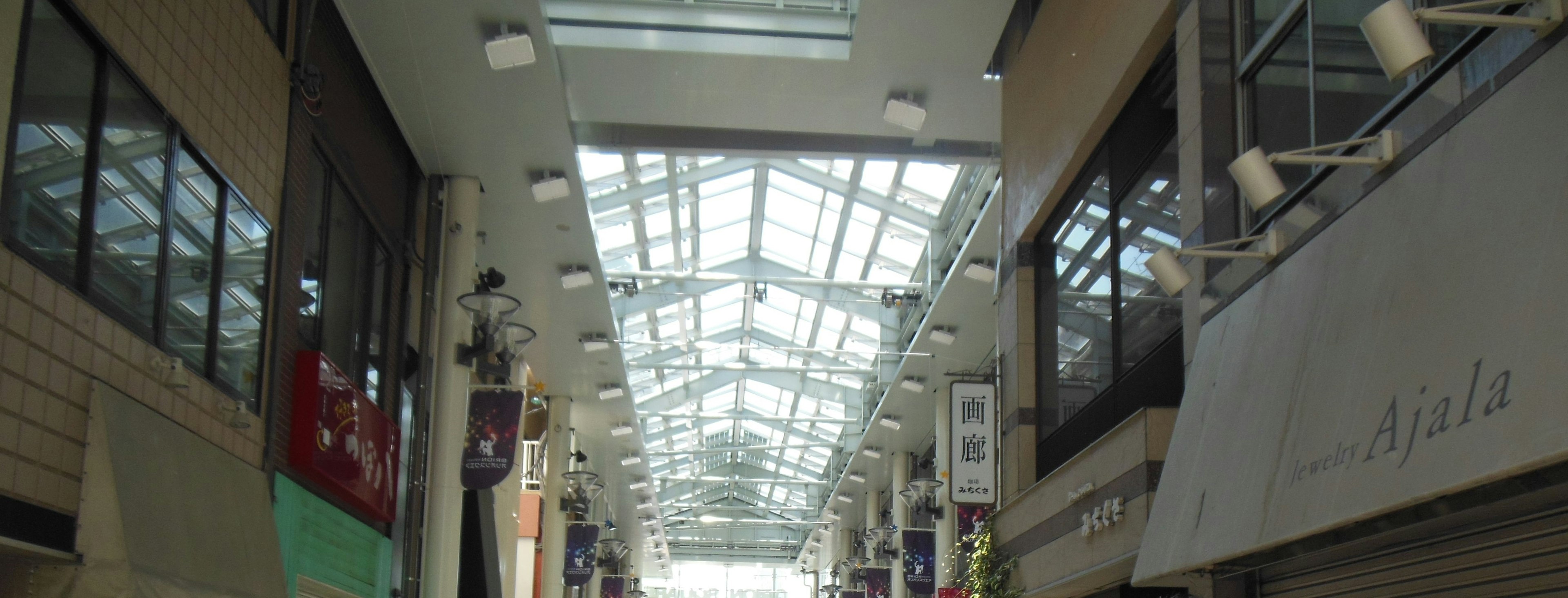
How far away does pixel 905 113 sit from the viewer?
1102 cm

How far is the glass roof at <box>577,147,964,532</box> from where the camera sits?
1497 centimetres

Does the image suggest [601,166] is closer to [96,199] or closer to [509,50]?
[509,50]

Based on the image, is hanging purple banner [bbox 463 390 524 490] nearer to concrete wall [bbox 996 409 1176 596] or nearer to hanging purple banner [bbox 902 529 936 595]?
concrete wall [bbox 996 409 1176 596]

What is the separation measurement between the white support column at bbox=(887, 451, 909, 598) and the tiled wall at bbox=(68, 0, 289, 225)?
53.5ft

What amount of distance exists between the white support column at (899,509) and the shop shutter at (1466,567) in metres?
17.7

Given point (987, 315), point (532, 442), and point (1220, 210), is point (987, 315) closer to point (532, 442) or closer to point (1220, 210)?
point (532, 442)

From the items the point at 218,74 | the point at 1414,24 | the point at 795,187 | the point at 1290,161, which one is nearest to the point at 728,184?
the point at 795,187

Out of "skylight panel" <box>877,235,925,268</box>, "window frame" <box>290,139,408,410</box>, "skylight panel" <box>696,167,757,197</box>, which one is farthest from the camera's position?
"skylight panel" <box>877,235,925,268</box>

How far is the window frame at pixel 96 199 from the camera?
4.90 metres

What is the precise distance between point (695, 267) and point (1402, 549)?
14297mm

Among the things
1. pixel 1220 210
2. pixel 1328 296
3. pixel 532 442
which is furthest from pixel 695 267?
pixel 1328 296

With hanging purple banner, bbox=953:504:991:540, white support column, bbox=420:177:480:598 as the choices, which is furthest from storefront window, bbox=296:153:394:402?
hanging purple banner, bbox=953:504:991:540

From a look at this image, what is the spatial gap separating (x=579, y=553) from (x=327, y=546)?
1220 cm

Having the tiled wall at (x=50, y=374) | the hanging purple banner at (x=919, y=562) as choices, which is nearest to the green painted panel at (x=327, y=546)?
A: the tiled wall at (x=50, y=374)
